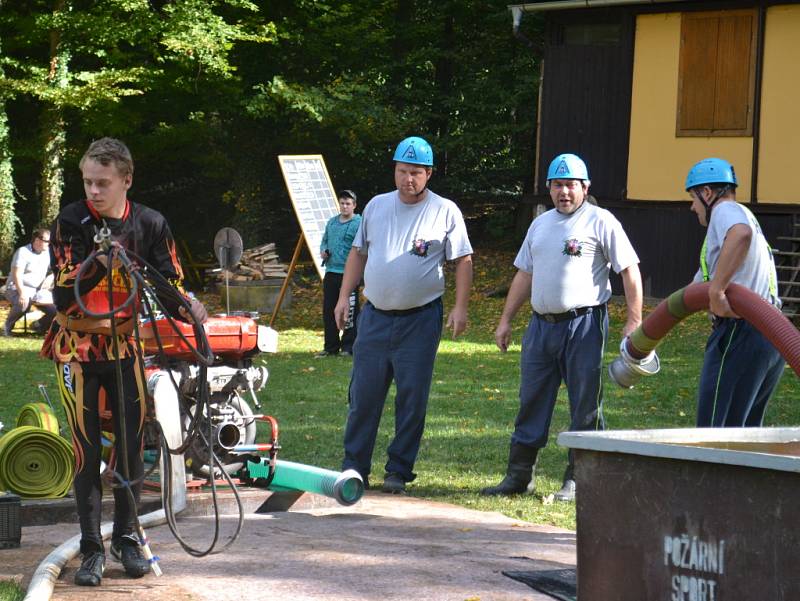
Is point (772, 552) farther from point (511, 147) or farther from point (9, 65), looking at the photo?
point (511, 147)

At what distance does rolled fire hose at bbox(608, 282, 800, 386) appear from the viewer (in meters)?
3.68

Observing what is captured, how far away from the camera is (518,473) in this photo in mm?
7656

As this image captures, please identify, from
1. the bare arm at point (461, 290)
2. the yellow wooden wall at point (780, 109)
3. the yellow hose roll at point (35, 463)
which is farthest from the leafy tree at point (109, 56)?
the yellow hose roll at point (35, 463)

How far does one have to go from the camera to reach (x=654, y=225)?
2139cm

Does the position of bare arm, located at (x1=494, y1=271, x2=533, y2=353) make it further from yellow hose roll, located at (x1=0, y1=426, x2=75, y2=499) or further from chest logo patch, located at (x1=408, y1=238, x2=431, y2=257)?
yellow hose roll, located at (x1=0, y1=426, x2=75, y2=499)

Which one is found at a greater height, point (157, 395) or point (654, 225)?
point (654, 225)

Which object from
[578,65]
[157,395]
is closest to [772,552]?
[157,395]

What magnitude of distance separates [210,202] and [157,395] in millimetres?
24734

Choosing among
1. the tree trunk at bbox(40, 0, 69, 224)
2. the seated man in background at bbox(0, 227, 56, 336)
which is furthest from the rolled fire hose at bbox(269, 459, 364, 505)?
the tree trunk at bbox(40, 0, 69, 224)

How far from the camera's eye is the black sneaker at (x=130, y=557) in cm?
526

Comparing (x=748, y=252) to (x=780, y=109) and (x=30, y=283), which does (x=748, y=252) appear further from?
(x=780, y=109)

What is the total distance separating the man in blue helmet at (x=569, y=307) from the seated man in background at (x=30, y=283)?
12.4 metres

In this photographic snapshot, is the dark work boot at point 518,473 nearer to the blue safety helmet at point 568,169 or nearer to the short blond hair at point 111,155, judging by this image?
the blue safety helmet at point 568,169

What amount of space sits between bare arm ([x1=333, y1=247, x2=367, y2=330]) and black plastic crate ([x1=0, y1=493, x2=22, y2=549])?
2676 millimetres
